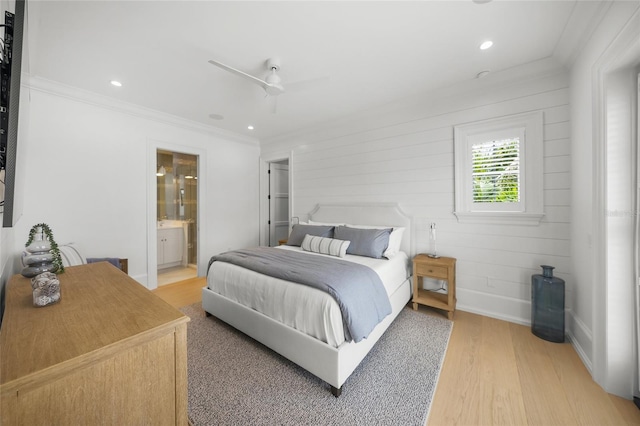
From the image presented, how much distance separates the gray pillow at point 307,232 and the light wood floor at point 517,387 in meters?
1.86

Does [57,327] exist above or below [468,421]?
above

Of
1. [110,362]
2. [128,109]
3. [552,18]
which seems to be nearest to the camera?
[110,362]

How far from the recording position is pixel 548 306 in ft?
7.35

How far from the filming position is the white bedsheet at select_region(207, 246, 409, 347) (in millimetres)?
1730

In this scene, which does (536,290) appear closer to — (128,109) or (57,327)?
(57,327)

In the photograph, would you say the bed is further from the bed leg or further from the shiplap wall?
the shiplap wall

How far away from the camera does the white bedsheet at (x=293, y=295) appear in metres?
1.73

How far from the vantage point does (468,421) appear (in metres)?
1.46

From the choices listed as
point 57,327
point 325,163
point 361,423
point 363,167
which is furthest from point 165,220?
point 361,423

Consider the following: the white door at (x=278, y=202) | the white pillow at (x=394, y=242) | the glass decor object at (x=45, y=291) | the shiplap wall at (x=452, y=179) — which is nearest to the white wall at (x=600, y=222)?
the shiplap wall at (x=452, y=179)

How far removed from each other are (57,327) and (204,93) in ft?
9.33

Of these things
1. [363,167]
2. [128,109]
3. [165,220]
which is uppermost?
[128,109]

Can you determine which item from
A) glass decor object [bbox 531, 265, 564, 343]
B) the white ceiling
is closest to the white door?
the white ceiling

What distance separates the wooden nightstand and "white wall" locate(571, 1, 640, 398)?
978 millimetres
